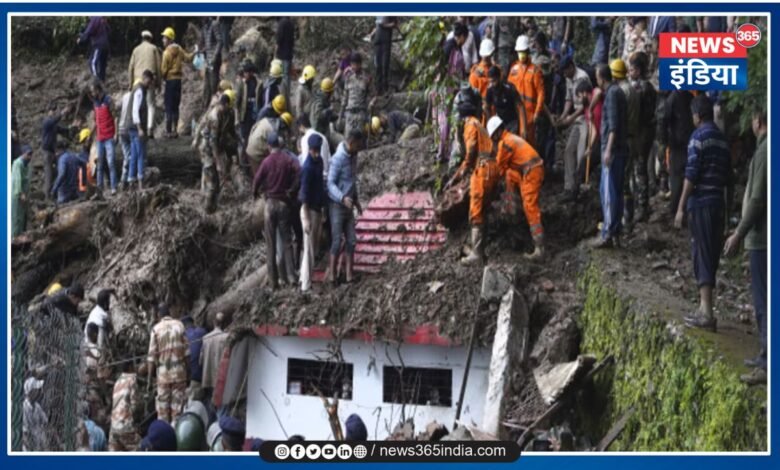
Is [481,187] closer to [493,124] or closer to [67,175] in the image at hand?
[493,124]

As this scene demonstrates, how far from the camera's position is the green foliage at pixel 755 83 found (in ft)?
54.8

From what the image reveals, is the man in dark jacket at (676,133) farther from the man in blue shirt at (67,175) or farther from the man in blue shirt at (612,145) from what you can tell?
the man in blue shirt at (67,175)

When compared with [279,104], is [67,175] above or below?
below

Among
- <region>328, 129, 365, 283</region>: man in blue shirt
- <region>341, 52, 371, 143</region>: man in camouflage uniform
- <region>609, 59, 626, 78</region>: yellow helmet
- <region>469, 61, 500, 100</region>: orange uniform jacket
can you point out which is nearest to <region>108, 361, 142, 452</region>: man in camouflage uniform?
<region>328, 129, 365, 283</region>: man in blue shirt

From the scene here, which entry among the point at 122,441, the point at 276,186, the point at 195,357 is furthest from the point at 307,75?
the point at 122,441

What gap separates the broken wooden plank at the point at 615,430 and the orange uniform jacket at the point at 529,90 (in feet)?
→ 12.8

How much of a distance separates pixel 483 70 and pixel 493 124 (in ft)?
4.08

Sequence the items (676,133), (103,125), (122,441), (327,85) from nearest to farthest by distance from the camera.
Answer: (122,441) → (676,133) → (103,125) → (327,85)

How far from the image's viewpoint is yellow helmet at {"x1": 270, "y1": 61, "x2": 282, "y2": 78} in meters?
22.2

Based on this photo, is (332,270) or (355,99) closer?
(332,270)

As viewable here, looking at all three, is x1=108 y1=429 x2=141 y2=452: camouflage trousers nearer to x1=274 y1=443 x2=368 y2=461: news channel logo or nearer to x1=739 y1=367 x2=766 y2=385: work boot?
x1=274 y1=443 x2=368 y2=461: news channel logo

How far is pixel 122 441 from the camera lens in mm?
17922

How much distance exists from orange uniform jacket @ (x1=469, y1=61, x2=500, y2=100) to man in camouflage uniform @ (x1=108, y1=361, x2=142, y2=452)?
15.6ft

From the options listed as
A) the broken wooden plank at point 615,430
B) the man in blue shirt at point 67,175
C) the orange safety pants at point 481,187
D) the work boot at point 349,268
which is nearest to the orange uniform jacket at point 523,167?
the orange safety pants at point 481,187
